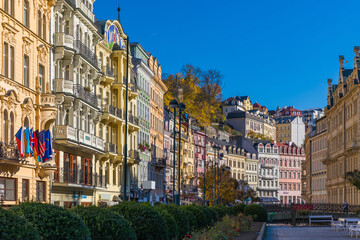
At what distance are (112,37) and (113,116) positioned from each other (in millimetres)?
7305

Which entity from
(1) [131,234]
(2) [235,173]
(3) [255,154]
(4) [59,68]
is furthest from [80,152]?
(3) [255,154]

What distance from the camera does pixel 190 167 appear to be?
115312mm

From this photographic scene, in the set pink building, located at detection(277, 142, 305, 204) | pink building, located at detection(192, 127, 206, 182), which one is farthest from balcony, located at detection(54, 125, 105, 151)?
pink building, located at detection(277, 142, 305, 204)

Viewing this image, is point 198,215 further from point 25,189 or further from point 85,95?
point 85,95

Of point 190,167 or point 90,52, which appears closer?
point 90,52

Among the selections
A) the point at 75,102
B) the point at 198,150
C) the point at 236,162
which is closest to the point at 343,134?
the point at 198,150

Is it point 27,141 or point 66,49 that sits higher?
point 66,49

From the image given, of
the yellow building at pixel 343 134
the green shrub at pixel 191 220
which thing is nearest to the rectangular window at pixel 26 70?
the green shrub at pixel 191 220

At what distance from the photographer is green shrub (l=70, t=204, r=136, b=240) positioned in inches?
579

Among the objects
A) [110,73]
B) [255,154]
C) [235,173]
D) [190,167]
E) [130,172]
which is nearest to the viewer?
[110,73]

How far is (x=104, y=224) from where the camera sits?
14.8m

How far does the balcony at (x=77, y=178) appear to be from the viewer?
42.3 metres

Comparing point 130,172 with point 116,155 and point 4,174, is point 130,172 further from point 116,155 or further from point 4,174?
point 4,174

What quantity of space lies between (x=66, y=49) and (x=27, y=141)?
33.9ft
